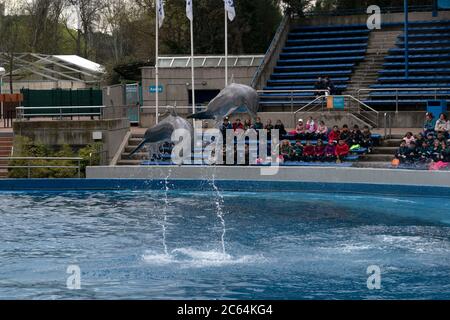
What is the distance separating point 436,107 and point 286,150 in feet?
22.1

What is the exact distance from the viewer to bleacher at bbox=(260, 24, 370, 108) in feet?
120

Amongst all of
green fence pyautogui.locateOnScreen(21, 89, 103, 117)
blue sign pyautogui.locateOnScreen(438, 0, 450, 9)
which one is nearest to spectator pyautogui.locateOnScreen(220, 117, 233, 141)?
green fence pyautogui.locateOnScreen(21, 89, 103, 117)

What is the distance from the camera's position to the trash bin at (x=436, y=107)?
107 feet

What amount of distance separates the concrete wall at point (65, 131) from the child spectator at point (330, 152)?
7.47 metres

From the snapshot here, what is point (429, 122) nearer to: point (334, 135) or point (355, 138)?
point (355, 138)

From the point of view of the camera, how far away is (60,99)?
33.1m

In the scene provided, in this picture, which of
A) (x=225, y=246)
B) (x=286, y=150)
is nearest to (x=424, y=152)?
(x=286, y=150)

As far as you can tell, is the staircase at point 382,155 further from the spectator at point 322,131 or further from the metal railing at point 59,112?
the metal railing at point 59,112

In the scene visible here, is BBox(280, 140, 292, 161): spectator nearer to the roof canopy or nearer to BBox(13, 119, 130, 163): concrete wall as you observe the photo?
BBox(13, 119, 130, 163): concrete wall

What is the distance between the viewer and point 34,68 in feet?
160

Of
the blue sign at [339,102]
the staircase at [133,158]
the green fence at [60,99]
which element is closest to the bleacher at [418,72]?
the blue sign at [339,102]

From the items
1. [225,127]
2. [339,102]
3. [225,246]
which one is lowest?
[225,246]
